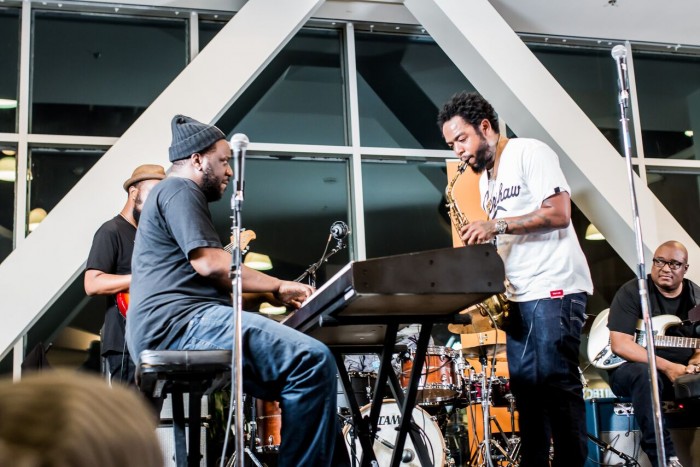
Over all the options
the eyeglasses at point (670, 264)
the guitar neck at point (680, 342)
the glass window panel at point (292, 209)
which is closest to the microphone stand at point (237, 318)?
the guitar neck at point (680, 342)

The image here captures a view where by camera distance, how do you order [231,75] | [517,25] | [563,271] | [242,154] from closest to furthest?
[242,154] → [563,271] → [231,75] → [517,25]

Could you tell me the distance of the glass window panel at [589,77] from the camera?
313 inches

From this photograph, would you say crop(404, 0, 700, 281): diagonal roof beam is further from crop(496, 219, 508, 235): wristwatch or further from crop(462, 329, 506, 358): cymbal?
crop(496, 219, 508, 235): wristwatch

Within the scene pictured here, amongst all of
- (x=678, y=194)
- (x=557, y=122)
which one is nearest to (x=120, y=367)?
(x=557, y=122)

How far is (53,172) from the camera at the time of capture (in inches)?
259

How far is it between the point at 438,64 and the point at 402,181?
1.23 metres

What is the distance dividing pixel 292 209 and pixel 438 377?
2123mm

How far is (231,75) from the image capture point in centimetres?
643

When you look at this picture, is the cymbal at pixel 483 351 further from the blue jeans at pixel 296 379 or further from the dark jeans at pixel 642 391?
the blue jeans at pixel 296 379

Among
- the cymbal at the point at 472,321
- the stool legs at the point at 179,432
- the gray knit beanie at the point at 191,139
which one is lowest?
the stool legs at the point at 179,432

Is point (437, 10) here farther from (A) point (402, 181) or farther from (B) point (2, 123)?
(B) point (2, 123)

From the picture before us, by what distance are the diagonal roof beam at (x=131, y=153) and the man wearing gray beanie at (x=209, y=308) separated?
2.82 m

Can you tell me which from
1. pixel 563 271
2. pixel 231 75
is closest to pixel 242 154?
pixel 563 271

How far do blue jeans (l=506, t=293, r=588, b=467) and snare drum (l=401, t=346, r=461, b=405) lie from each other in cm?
221
